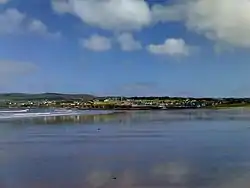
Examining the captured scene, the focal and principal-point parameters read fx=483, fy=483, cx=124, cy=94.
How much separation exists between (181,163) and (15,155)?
5.24 m

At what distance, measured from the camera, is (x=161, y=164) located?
12.5 metres

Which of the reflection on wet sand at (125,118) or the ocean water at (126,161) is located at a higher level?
the reflection on wet sand at (125,118)

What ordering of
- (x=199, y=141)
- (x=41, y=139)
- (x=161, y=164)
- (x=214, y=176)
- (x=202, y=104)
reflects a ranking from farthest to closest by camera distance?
1. (x=202, y=104)
2. (x=41, y=139)
3. (x=199, y=141)
4. (x=161, y=164)
5. (x=214, y=176)

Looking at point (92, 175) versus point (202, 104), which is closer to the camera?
point (92, 175)

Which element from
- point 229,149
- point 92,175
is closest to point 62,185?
point 92,175

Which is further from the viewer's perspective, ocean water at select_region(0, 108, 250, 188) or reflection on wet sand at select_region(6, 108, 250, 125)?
reflection on wet sand at select_region(6, 108, 250, 125)

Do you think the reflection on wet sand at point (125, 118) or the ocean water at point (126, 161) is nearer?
the ocean water at point (126, 161)

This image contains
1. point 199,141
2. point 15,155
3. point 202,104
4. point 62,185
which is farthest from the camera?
point 202,104

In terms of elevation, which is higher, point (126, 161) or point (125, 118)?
point (125, 118)

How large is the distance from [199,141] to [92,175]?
8068 millimetres

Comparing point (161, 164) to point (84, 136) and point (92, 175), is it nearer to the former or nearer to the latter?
point (92, 175)

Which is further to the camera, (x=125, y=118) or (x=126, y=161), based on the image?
(x=125, y=118)

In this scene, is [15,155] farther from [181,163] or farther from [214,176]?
[214,176]

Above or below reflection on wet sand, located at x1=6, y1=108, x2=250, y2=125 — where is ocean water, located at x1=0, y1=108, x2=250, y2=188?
below
